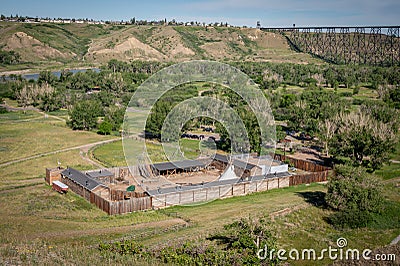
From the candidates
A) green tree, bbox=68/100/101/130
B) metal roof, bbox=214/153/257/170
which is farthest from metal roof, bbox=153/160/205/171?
green tree, bbox=68/100/101/130

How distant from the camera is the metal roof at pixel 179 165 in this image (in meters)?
38.9

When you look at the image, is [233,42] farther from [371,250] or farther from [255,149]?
[371,250]

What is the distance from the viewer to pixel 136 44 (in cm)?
16200

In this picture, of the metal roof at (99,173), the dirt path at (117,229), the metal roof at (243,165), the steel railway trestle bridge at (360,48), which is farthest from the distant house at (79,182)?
the steel railway trestle bridge at (360,48)

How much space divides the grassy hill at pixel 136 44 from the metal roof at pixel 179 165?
339 ft

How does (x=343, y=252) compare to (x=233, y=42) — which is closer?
(x=343, y=252)

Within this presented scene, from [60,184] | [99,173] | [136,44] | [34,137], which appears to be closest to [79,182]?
[60,184]

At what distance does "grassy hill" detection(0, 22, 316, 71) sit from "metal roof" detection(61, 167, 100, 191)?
10291cm

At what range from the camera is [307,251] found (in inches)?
969

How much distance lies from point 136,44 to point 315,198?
13714cm

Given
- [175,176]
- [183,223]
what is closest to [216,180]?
[175,176]

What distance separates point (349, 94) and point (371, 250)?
228 feet

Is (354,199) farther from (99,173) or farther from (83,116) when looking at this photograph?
(83,116)

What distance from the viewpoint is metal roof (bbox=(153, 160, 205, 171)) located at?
1531 inches
